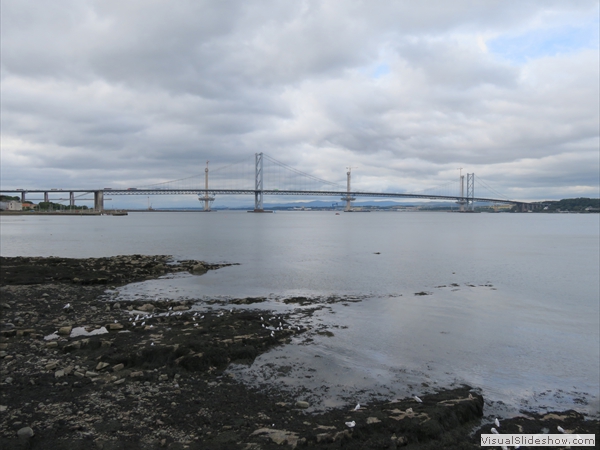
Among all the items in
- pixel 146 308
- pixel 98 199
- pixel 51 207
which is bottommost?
pixel 146 308

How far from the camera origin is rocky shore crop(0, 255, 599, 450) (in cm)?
342

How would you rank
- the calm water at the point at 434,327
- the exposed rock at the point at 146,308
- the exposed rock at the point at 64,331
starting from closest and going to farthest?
the calm water at the point at 434,327 → the exposed rock at the point at 64,331 → the exposed rock at the point at 146,308

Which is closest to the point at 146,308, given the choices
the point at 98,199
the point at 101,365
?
the point at 101,365

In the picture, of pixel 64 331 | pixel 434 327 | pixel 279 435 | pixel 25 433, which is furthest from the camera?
pixel 434 327

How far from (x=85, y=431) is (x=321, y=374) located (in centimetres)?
256

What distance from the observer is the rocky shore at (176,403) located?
3422 mm

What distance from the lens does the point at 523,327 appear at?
7.91 m

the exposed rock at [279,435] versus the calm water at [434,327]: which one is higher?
the exposed rock at [279,435]

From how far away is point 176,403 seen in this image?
4.00m

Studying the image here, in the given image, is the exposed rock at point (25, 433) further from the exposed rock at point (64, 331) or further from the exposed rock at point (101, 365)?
the exposed rock at point (64, 331)

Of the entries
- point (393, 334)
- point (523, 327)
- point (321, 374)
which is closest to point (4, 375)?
point (321, 374)

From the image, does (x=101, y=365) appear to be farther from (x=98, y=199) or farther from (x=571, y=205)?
(x=571, y=205)

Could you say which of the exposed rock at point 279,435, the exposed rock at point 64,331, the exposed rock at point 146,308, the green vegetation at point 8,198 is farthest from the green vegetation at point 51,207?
the exposed rock at point 279,435

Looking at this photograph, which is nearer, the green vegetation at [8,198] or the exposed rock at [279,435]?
the exposed rock at [279,435]
